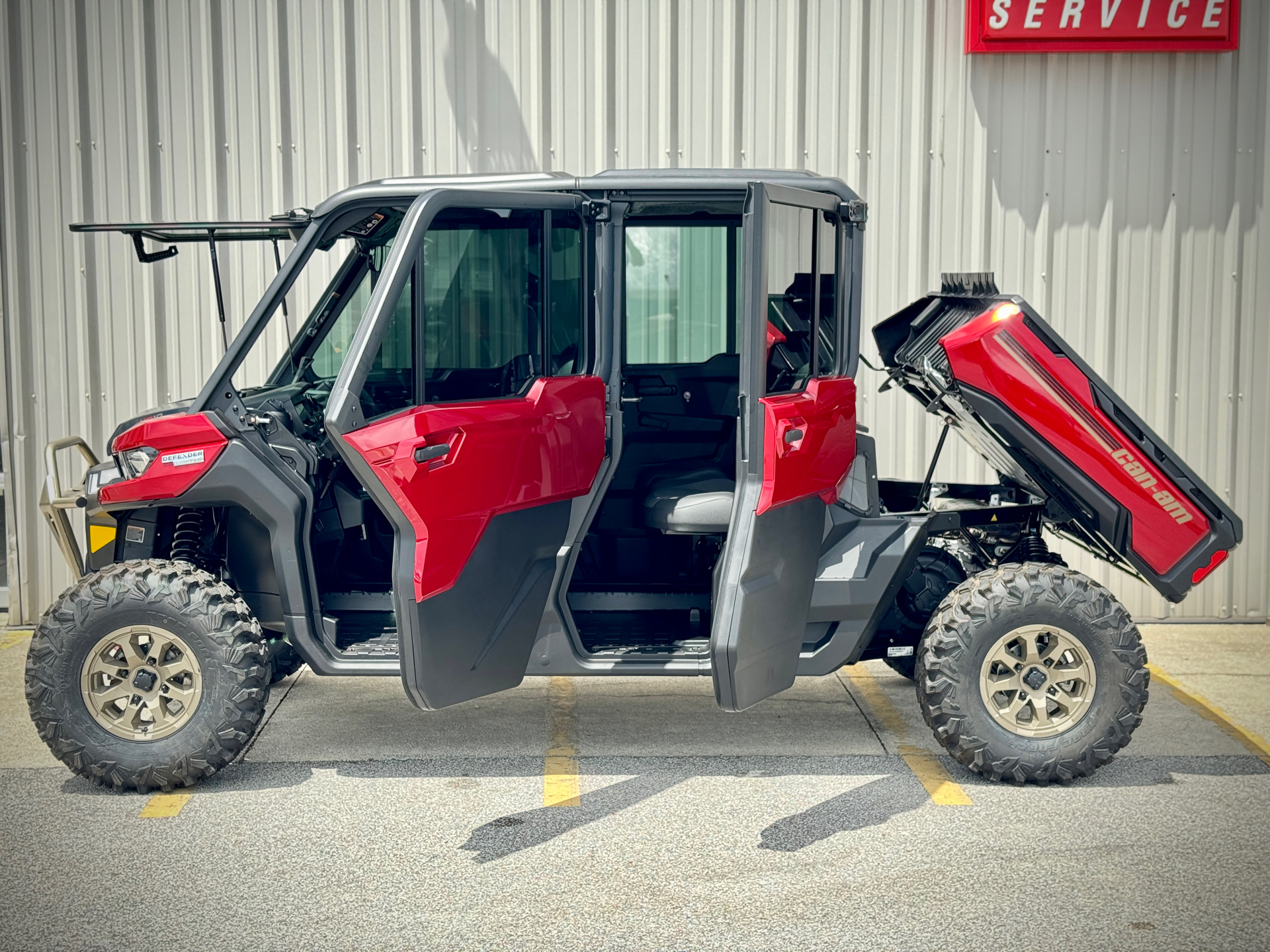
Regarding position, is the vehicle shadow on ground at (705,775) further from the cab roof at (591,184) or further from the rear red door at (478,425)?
the cab roof at (591,184)

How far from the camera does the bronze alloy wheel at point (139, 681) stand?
5.18m

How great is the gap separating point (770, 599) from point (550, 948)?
1.60m

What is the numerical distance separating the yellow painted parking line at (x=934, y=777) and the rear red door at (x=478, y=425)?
166 cm

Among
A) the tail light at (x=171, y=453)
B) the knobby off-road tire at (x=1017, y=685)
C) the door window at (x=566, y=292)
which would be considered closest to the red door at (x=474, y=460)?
the door window at (x=566, y=292)

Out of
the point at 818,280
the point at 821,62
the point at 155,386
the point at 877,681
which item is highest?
the point at 821,62

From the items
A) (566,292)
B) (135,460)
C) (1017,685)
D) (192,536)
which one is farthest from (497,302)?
(1017,685)

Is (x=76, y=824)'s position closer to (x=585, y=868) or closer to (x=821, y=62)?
(x=585, y=868)

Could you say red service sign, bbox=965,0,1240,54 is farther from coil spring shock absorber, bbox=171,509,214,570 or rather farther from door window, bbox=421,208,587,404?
coil spring shock absorber, bbox=171,509,214,570

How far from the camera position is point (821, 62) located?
26.3 feet

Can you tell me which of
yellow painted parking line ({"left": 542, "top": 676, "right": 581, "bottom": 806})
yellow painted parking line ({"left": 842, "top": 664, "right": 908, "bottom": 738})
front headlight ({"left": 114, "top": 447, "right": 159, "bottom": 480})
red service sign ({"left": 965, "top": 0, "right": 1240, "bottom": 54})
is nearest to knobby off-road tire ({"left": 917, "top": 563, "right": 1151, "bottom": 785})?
yellow painted parking line ({"left": 842, "top": 664, "right": 908, "bottom": 738})

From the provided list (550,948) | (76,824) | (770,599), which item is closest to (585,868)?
(550,948)

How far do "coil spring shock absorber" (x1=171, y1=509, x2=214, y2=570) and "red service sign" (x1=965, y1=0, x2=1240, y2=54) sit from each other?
5.16 m

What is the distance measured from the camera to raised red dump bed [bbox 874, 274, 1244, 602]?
5262 millimetres

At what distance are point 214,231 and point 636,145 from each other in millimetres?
3275
